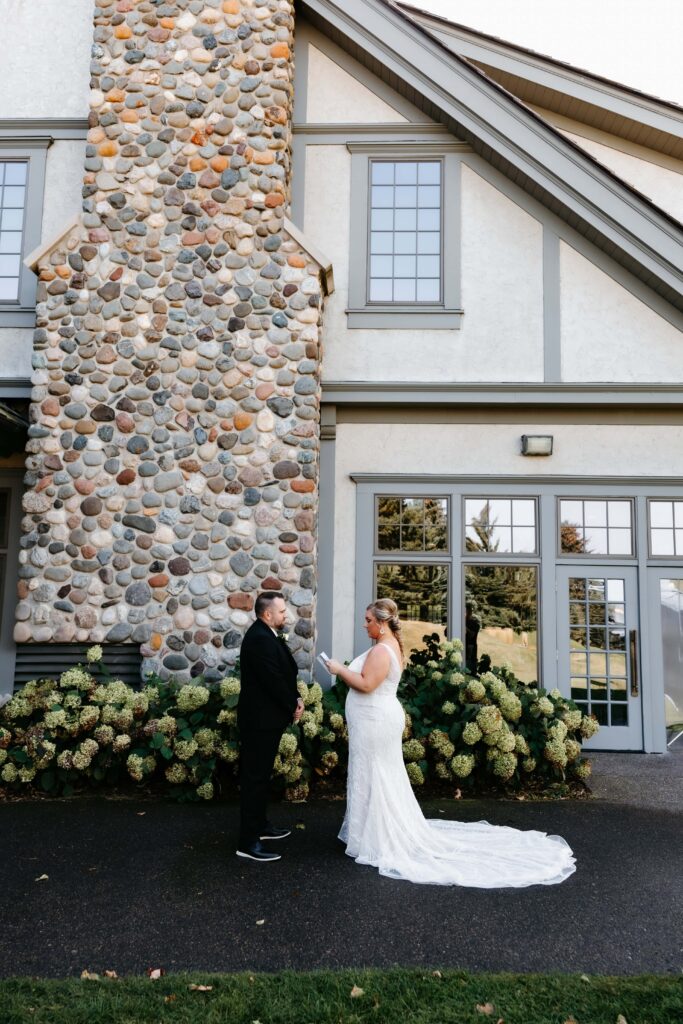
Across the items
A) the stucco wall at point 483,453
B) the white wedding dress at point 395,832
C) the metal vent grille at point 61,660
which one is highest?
the stucco wall at point 483,453

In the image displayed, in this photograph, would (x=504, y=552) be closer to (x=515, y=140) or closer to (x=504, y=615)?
(x=504, y=615)

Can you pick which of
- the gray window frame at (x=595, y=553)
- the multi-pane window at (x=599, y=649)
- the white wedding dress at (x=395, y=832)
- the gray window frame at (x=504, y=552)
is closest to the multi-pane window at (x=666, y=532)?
the gray window frame at (x=595, y=553)

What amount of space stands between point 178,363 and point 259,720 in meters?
4.36

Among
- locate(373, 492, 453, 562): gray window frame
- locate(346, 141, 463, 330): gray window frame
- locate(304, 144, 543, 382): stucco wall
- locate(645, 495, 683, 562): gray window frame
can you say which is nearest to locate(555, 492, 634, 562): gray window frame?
locate(645, 495, 683, 562): gray window frame

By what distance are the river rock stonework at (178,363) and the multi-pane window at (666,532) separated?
408cm

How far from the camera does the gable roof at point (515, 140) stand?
8.64 m

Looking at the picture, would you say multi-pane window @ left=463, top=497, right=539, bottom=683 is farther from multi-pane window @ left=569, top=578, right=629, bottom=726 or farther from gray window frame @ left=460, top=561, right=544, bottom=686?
multi-pane window @ left=569, top=578, right=629, bottom=726

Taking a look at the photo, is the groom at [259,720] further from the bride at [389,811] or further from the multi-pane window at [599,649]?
the multi-pane window at [599,649]

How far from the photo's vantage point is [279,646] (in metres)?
5.62

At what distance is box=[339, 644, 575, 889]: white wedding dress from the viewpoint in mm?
5285

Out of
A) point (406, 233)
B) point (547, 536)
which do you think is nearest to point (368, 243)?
point (406, 233)

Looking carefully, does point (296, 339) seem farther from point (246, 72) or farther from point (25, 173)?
point (25, 173)

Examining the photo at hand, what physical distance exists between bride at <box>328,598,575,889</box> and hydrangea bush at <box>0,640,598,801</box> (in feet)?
4.48

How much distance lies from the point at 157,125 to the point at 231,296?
219 cm
